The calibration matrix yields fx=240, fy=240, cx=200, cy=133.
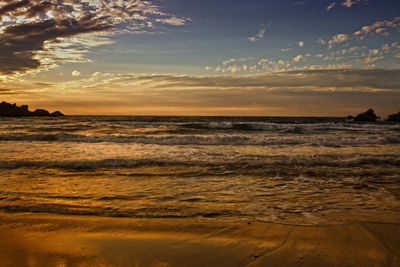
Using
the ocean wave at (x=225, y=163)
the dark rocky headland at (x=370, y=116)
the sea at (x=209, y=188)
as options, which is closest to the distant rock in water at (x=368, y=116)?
the dark rocky headland at (x=370, y=116)

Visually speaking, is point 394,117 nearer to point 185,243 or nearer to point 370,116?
point 370,116

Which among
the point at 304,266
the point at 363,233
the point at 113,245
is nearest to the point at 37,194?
the point at 113,245

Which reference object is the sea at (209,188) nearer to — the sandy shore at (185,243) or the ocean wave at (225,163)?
the ocean wave at (225,163)

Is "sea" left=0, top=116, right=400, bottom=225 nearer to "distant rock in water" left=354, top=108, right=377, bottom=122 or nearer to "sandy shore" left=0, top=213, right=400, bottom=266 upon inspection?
"sandy shore" left=0, top=213, right=400, bottom=266

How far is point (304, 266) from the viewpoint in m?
2.27

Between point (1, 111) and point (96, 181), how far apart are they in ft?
244

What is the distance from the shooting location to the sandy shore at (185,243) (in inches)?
93.1

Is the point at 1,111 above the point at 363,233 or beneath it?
above

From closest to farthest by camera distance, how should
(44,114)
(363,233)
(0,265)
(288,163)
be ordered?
(0,265) → (363,233) → (288,163) → (44,114)

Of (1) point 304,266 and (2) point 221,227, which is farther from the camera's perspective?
(2) point 221,227

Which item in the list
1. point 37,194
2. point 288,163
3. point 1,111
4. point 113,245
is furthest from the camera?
point 1,111

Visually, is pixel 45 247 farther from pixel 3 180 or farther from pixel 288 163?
pixel 288 163

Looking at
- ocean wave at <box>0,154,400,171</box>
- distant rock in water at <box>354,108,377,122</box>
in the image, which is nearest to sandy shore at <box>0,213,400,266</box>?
ocean wave at <box>0,154,400,171</box>

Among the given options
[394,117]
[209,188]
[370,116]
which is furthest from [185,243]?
[394,117]
